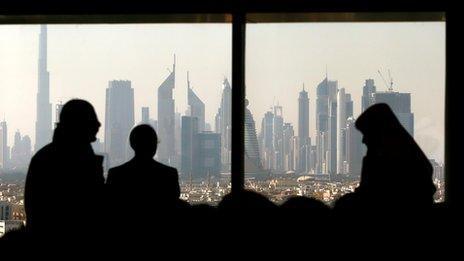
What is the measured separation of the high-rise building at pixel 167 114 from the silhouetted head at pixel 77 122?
0.56 m

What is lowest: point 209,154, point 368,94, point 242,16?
point 209,154

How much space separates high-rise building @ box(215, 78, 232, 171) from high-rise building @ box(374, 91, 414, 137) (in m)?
0.74

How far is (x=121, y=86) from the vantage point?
4.20 meters

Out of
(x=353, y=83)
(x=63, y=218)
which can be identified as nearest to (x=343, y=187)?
(x=353, y=83)

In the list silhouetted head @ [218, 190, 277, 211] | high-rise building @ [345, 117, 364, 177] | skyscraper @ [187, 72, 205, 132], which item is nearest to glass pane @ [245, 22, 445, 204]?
high-rise building @ [345, 117, 364, 177]

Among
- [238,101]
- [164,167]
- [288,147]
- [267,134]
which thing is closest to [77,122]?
[164,167]

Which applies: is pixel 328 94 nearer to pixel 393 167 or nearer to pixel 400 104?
pixel 400 104

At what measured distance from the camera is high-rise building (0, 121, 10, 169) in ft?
13.7

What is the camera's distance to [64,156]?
3670 mm

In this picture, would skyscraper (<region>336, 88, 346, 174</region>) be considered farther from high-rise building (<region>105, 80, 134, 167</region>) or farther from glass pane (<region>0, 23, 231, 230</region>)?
high-rise building (<region>105, 80, 134, 167</region>)

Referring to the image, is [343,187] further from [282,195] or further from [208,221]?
[208,221]

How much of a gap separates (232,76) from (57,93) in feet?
2.95

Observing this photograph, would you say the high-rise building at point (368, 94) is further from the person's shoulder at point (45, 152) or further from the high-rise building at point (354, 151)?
the person's shoulder at point (45, 152)

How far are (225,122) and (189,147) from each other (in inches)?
8.8
